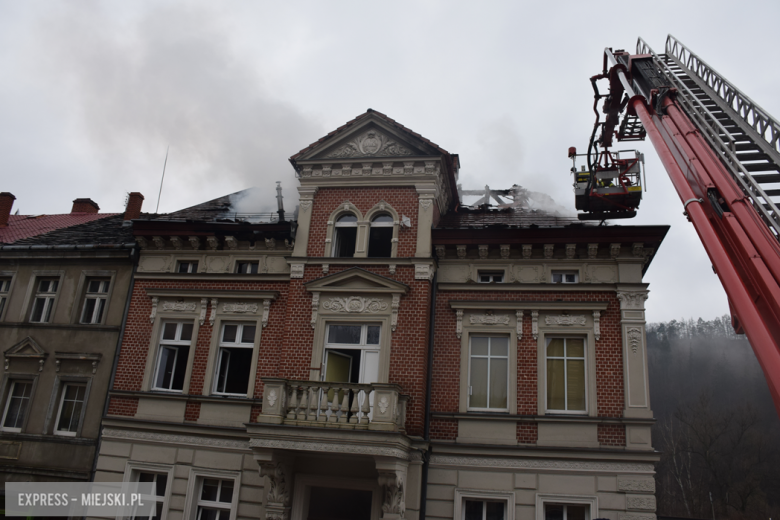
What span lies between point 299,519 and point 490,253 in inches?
305

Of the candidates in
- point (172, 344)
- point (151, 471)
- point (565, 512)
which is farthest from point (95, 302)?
point (565, 512)

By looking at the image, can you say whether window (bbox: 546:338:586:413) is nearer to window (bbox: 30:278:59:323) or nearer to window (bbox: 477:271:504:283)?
window (bbox: 477:271:504:283)

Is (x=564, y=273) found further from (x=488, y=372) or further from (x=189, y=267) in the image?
(x=189, y=267)

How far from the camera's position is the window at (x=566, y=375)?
1314cm

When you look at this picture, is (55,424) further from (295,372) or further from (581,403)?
(581,403)

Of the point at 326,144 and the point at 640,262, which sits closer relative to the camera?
the point at 640,262

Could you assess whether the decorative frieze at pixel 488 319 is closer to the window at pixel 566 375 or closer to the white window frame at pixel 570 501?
the window at pixel 566 375

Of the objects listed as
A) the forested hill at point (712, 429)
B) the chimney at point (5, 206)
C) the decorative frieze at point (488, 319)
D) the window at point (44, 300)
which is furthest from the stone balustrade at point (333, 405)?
the forested hill at point (712, 429)

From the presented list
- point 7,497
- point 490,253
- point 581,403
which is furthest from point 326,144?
point 7,497

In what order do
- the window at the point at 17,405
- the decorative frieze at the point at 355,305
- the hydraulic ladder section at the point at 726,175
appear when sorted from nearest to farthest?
the hydraulic ladder section at the point at 726,175
the decorative frieze at the point at 355,305
the window at the point at 17,405

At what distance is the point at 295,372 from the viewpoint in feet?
45.1

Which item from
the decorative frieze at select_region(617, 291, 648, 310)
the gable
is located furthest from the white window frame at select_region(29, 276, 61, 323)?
the decorative frieze at select_region(617, 291, 648, 310)

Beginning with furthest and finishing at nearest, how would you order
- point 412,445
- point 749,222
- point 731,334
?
point 731,334 → point 412,445 → point 749,222

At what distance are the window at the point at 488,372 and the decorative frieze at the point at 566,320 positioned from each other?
111 cm
